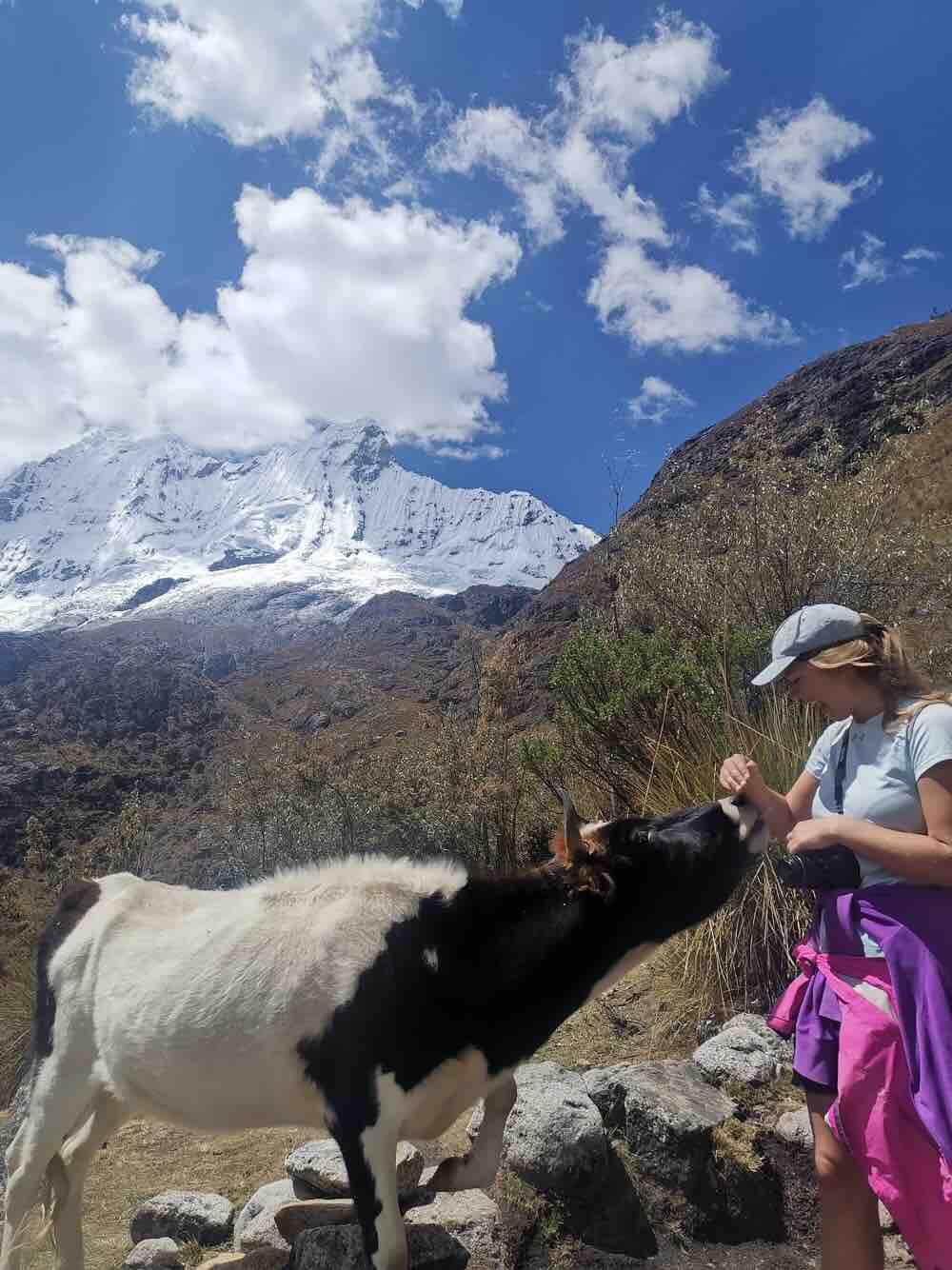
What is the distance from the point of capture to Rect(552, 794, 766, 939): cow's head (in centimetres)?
355

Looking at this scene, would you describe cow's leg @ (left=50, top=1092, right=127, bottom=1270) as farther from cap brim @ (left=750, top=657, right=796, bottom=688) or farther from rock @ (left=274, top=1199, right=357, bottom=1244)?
cap brim @ (left=750, top=657, right=796, bottom=688)

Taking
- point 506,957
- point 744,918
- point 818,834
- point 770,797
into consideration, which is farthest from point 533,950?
point 744,918

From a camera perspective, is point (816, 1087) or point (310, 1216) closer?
point (816, 1087)

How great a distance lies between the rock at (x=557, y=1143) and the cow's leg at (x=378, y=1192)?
41.5 inches

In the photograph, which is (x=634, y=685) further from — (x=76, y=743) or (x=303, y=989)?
(x=76, y=743)

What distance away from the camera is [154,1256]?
14.1 ft

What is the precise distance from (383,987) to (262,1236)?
177 cm

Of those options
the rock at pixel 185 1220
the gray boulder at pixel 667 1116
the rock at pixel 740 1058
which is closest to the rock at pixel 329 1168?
the rock at pixel 185 1220

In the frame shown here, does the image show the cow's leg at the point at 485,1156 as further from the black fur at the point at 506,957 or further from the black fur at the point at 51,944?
the black fur at the point at 51,944

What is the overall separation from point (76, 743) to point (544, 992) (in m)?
84.6

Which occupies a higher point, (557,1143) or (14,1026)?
(557,1143)

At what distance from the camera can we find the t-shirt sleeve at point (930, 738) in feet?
8.80

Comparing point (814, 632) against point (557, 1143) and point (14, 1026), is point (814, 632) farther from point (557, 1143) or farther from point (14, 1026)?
point (14, 1026)

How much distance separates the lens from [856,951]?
9.45 ft
